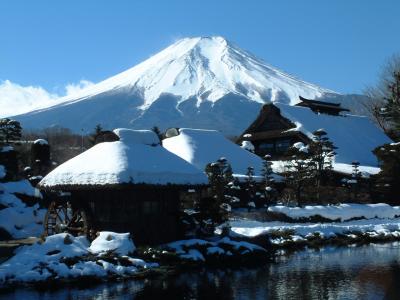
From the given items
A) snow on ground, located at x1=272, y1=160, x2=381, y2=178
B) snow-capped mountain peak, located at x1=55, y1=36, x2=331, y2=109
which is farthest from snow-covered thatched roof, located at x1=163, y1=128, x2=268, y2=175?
snow-capped mountain peak, located at x1=55, y1=36, x2=331, y2=109

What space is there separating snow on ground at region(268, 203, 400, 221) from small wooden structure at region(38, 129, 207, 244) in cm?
792

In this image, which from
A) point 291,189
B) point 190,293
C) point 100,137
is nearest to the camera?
point 190,293

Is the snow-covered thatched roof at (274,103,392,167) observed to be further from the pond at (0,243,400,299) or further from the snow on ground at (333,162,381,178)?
the pond at (0,243,400,299)

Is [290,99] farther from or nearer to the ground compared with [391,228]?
farther from the ground

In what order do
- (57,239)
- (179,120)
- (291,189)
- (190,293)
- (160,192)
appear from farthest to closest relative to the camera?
1. (179,120)
2. (291,189)
3. (160,192)
4. (57,239)
5. (190,293)

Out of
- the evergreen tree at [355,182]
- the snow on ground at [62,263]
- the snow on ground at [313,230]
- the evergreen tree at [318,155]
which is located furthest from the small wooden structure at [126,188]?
the evergreen tree at [355,182]

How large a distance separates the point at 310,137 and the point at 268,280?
2375 cm

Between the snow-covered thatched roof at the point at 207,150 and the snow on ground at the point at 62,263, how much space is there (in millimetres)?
16673

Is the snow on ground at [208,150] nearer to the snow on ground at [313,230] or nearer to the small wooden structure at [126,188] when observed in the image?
the snow on ground at [313,230]

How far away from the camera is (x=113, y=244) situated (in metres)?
14.3

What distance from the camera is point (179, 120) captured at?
304ft

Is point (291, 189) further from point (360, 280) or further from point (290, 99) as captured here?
point (290, 99)

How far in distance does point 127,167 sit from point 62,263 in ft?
11.8

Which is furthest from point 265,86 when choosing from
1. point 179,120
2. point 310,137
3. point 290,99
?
point 310,137
